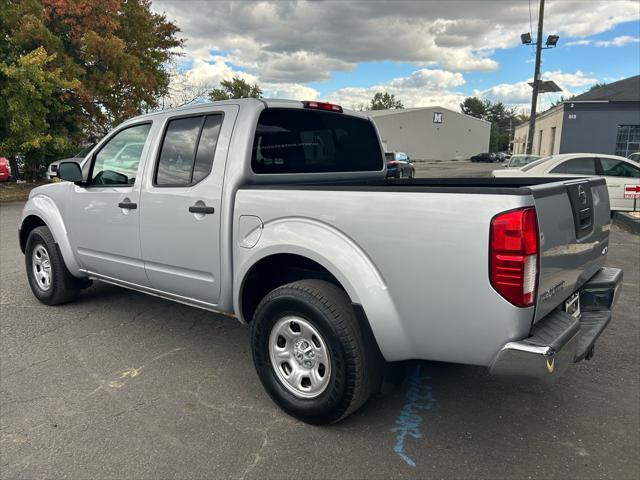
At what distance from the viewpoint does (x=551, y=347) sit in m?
2.17

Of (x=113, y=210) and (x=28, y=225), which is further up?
(x=113, y=210)

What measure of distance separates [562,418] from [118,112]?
2166cm

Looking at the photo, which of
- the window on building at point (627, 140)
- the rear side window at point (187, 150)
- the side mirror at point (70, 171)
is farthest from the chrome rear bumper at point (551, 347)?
the window on building at point (627, 140)

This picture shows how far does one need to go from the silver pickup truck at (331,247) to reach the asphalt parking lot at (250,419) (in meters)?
0.32

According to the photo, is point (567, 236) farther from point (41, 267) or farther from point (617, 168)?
point (617, 168)

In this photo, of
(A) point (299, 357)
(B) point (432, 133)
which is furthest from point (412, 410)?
(B) point (432, 133)

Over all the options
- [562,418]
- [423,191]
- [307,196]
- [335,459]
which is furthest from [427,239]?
[562,418]

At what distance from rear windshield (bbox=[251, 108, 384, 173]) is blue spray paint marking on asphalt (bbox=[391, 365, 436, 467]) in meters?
1.75

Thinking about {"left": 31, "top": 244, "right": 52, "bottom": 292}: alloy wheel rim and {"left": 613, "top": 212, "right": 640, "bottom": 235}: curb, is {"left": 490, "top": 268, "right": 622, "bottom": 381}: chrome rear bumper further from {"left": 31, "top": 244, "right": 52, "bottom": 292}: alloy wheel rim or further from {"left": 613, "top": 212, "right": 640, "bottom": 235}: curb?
{"left": 613, "top": 212, "right": 640, "bottom": 235}: curb

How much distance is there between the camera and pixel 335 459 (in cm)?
258

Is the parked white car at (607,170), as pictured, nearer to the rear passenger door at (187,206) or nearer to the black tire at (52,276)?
the rear passenger door at (187,206)

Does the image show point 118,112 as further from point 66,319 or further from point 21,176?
point 66,319

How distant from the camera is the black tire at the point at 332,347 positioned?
2611 mm

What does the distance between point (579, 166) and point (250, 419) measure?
34.7 ft
